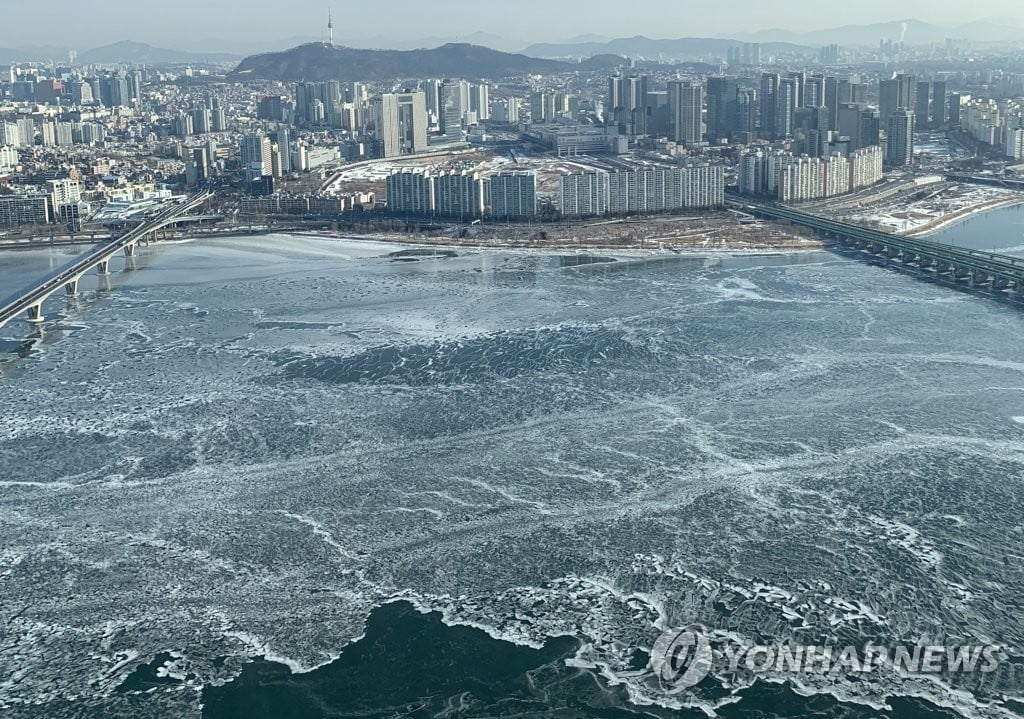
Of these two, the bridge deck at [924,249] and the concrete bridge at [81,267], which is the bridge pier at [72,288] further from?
the bridge deck at [924,249]

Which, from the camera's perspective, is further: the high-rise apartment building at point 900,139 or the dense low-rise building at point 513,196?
the high-rise apartment building at point 900,139

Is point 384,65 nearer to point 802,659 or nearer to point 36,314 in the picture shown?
point 36,314

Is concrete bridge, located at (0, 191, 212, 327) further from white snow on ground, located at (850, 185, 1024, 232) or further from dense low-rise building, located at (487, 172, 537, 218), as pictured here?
white snow on ground, located at (850, 185, 1024, 232)

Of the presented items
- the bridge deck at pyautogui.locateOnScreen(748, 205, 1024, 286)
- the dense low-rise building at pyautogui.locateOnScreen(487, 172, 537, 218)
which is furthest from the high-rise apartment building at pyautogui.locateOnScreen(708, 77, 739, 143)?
the dense low-rise building at pyautogui.locateOnScreen(487, 172, 537, 218)

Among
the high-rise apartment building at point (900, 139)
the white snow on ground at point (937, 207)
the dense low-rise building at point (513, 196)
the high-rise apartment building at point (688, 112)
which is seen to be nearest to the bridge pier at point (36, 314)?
the dense low-rise building at point (513, 196)

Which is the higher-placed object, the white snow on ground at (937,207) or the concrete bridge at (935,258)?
the white snow on ground at (937,207)

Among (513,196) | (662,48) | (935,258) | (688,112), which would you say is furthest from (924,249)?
(662,48)

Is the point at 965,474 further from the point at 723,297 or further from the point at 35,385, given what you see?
the point at 35,385
